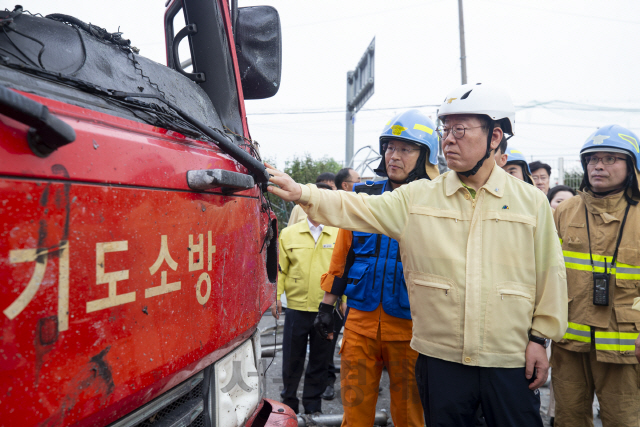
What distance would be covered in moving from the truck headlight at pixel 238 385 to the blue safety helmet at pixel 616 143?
249 cm

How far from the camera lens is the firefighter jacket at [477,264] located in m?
1.94

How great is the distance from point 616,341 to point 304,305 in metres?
2.30

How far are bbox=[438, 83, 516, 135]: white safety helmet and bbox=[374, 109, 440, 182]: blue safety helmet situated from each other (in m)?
0.60

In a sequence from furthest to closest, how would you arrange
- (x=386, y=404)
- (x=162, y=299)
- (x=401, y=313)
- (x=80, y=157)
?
(x=386, y=404)
(x=401, y=313)
(x=162, y=299)
(x=80, y=157)

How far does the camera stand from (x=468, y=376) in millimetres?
1944

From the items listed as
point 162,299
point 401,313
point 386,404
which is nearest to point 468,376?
point 401,313

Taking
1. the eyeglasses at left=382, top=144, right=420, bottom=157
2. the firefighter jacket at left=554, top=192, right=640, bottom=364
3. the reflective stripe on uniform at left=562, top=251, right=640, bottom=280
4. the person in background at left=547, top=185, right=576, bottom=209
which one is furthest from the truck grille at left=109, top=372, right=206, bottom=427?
the person in background at left=547, top=185, right=576, bottom=209

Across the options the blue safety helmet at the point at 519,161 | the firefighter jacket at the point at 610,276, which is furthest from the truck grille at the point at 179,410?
the blue safety helmet at the point at 519,161

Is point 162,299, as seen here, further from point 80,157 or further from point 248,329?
point 248,329

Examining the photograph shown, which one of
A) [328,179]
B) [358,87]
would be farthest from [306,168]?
[328,179]

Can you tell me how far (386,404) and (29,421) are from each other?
11.9 feet

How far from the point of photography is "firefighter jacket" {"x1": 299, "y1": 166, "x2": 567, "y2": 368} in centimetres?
194

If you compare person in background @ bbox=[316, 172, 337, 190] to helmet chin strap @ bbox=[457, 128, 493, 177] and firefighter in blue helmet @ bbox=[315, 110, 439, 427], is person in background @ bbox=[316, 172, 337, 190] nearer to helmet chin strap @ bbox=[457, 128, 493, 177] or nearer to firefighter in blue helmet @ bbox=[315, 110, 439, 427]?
firefighter in blue helmet @ bbox=[315, 110, 439, 427]

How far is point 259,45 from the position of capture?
2082 millimetres
